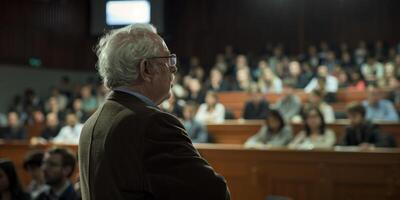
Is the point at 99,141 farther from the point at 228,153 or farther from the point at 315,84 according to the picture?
the point at 315,84

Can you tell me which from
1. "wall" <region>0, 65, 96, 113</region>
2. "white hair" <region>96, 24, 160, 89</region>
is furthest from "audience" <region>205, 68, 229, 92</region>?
"white hair" <region>96, 24, 160, 89</region>

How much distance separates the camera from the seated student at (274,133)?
5679mm

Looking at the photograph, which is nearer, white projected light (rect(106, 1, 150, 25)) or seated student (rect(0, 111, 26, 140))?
seated student (rect(0, 111, 26, 140))

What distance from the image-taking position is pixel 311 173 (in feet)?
14.8

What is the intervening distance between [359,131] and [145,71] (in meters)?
4.25

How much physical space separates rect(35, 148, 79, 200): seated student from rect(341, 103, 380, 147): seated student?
2.98 m

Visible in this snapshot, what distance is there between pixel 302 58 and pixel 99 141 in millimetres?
10553

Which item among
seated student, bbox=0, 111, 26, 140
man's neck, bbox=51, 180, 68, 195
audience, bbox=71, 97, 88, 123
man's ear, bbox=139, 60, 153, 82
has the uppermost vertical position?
man's ear, bbox=139, 60, 153, 82

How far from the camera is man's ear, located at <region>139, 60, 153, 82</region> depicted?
4.28 feet

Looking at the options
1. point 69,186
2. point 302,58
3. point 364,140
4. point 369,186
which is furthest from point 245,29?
point 69,186

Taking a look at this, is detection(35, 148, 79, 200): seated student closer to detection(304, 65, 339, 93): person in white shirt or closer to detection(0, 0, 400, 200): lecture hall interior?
detection(0, 0, 400, 200): lecture hall interior

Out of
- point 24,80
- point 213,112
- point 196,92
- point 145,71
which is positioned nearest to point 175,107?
point 213,112

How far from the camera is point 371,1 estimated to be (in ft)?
41.3

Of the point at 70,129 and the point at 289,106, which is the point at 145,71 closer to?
the point at 289,106
